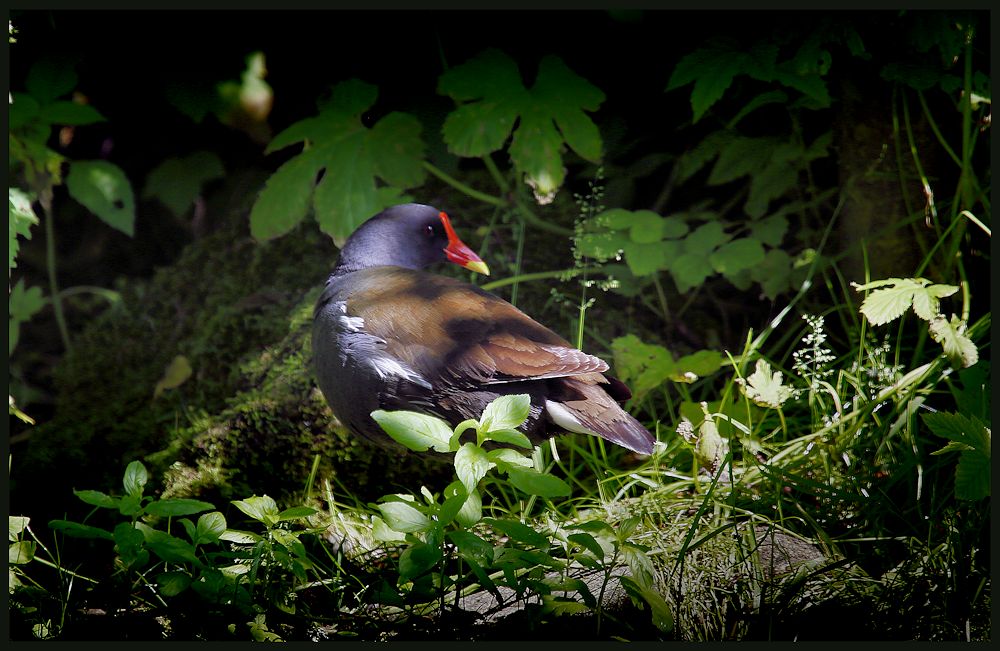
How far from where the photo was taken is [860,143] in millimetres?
2805

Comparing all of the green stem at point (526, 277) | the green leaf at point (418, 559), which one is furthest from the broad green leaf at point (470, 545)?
the green stem at point (526, 277)

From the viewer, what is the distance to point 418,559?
6.37 feet

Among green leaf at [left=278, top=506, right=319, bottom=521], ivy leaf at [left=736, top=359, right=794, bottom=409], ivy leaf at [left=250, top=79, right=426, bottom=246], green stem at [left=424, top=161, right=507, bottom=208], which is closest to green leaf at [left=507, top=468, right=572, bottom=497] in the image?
green leaf at [left=278, top=506, right=319, bottom=521]

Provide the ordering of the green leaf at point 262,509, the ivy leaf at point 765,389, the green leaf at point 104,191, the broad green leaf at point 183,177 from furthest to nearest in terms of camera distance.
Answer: the broad green leaf at point 183,177 → the green leaf at point 104,191 → the ivy leaf at point 765,389 → the green leaf at point 262,509

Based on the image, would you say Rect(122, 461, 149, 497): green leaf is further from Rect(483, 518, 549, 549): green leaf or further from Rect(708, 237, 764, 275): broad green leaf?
Rect(708, 237, 764, 275): broad green leaf

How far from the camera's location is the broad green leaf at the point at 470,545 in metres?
1.94

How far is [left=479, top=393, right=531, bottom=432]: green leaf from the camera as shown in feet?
6.45

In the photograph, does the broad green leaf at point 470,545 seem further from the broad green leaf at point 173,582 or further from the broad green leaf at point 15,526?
the broad green leaf at point 15,526

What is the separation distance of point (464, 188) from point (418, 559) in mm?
1274

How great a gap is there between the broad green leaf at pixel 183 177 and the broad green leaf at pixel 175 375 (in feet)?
2.62

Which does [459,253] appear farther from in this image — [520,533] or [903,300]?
[903,300]

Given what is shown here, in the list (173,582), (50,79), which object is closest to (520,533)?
(173,582)

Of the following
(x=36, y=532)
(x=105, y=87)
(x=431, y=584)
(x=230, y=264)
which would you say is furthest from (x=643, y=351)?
(x=105, y=87)

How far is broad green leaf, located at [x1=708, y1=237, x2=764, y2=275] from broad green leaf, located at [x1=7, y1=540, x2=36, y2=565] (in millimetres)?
1951
